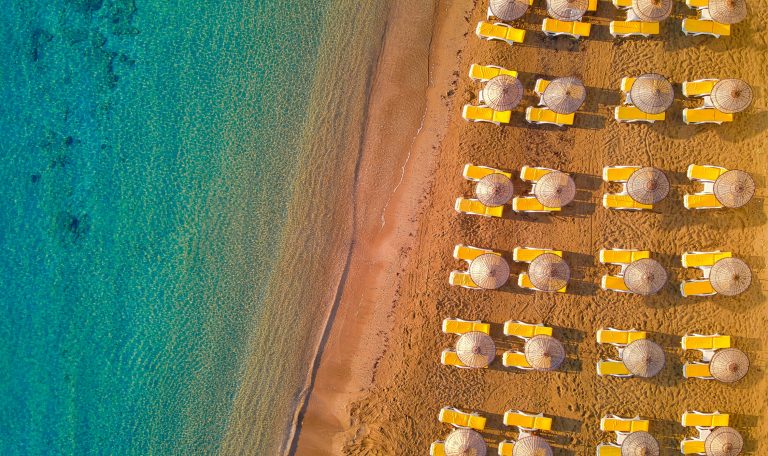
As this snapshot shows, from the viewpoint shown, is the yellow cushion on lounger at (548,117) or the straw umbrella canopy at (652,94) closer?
the straw umbrella canopy at (652,94)

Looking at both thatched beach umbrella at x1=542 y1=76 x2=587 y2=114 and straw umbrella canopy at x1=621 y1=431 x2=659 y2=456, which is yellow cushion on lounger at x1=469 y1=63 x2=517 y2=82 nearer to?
thatched beach umbrella at x1=542 y1=76 x2=587 y2=114

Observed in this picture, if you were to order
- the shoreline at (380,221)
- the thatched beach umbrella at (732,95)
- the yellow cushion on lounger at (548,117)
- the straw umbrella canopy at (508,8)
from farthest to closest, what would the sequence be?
the shoreline at (380,221) → the yellow cushion on lounger at (548,117) → the straw umbrella canopy at (508,8) → the thatched beach umbrella at (732,95)

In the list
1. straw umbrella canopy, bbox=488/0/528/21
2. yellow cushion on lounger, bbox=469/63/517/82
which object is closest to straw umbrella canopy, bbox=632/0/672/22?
straw umbrella canopy, bbox=488/0/528/21

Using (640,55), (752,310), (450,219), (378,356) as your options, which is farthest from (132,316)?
(752,310)

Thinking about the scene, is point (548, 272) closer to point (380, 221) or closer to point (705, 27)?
point (380, 221)

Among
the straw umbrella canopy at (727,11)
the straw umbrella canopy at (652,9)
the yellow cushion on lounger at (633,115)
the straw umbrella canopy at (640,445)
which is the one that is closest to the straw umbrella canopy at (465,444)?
the straw umbrella canopy at (640,445)

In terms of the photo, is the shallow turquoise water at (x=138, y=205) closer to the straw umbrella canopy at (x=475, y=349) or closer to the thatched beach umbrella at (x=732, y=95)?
the straw umbrella canopy at (x=475, y=349)

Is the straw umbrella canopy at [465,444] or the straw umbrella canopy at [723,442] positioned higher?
the straw umbrella canopy at [723,442]
